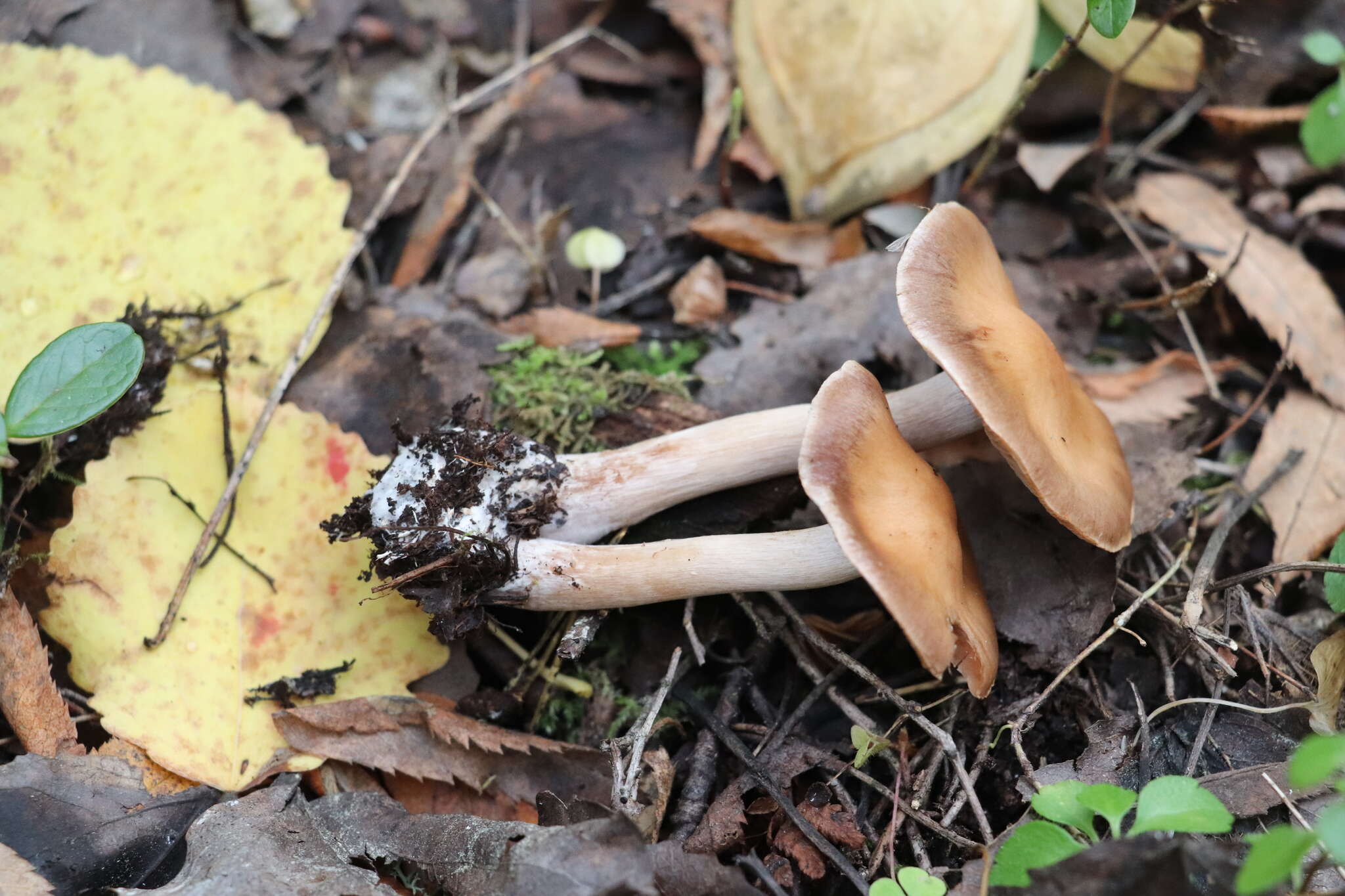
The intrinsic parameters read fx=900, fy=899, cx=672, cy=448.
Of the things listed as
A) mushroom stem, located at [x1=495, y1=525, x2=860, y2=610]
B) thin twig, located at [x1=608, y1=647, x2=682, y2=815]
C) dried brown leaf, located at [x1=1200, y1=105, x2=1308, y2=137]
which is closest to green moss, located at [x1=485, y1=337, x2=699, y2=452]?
mushroom stem, located at [x1=495, y1=525, x2=860, y2=610]

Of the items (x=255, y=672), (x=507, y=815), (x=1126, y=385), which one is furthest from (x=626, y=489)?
(x=1126, y=385)

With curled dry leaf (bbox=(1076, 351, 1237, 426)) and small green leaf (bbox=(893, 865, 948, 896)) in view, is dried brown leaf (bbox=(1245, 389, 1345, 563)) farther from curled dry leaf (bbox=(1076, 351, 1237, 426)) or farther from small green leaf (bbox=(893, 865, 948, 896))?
small green leaf (bbox=(893, 865, 948, 896))

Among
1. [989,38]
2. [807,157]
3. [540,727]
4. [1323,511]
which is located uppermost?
[989,38]

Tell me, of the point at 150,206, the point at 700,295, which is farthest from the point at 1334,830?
the point at 150,206

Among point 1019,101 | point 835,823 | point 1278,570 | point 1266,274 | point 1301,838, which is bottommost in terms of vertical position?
point 835,823

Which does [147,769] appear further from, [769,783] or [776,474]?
[776,474]

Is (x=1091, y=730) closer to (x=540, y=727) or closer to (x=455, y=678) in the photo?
(x=540, y=727)

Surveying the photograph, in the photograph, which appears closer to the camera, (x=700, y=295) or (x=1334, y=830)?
Answer: (x=1334, y=830)
